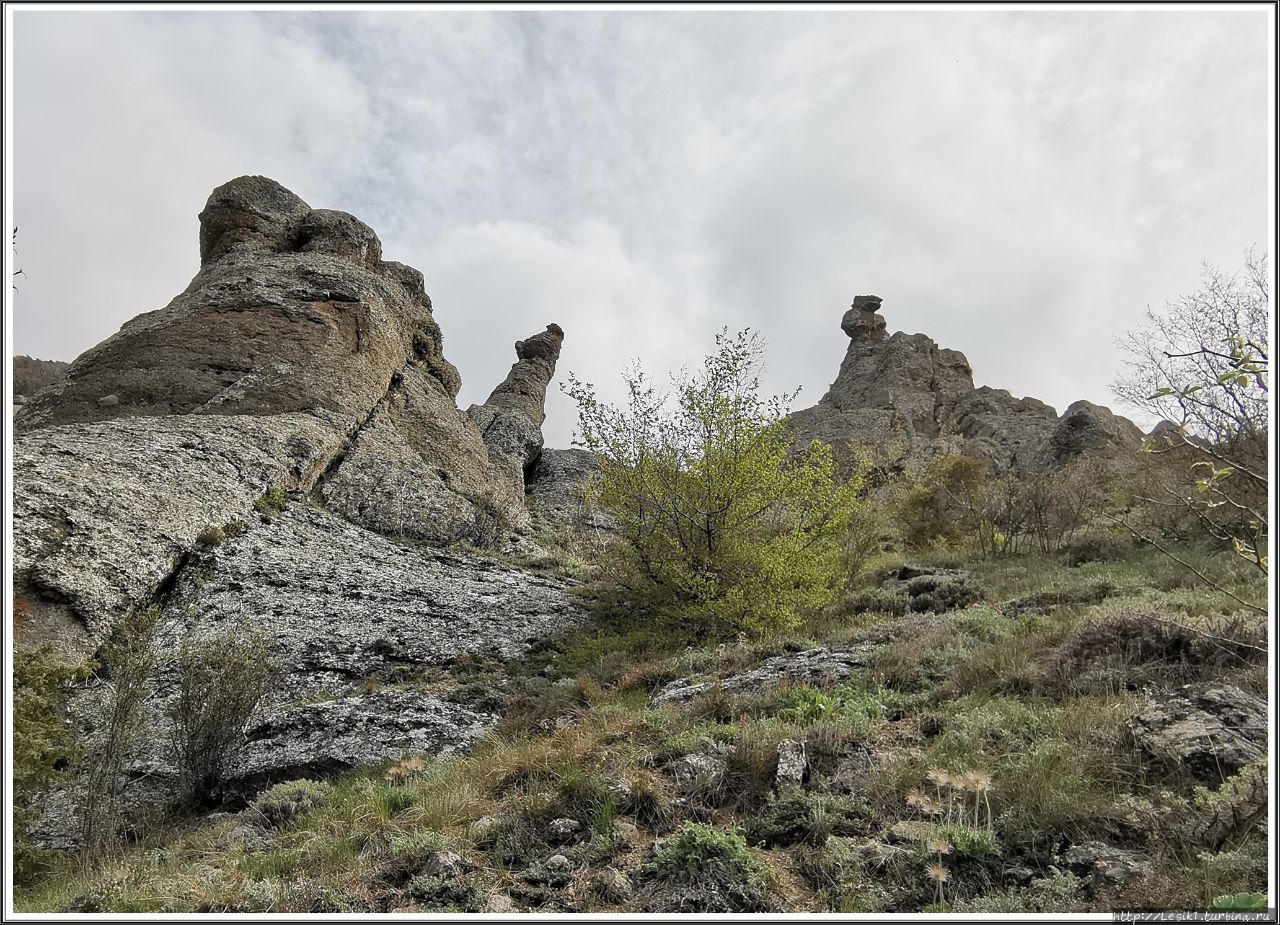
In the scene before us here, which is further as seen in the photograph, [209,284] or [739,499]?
[209,284]

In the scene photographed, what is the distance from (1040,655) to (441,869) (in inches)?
237

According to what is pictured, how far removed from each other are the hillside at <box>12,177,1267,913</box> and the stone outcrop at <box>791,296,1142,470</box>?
1705 centimetres

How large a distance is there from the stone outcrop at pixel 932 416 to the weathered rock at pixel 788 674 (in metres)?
28.4

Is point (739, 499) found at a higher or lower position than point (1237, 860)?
higher

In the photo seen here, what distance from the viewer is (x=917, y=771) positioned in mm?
4812

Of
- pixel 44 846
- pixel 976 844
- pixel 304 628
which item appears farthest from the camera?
pixel 304 628

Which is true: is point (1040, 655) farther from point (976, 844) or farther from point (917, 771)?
point (976, 844)

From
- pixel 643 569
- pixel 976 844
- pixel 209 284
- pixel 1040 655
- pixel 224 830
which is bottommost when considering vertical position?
pixel 224 830

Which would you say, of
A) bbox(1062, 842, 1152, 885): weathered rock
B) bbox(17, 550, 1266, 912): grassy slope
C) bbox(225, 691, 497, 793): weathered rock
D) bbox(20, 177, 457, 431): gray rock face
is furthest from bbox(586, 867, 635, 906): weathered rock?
bbox(20, 177, 457, 431): gray rock face

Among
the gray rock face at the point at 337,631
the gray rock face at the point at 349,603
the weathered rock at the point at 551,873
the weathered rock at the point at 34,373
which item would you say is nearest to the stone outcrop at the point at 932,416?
the gray rock face at the point at 349,603

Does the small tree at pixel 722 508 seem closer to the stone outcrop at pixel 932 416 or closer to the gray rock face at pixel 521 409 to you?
the gray rock face at pixel 521 409

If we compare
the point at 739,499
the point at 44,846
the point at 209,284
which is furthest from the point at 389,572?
the point at 209,284

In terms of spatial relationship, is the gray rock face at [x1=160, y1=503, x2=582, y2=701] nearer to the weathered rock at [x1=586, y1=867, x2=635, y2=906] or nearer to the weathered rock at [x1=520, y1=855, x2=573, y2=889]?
the weathered rock at [x1=520, y1=855, x2=573, y2=889]

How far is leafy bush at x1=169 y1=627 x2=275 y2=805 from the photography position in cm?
738
